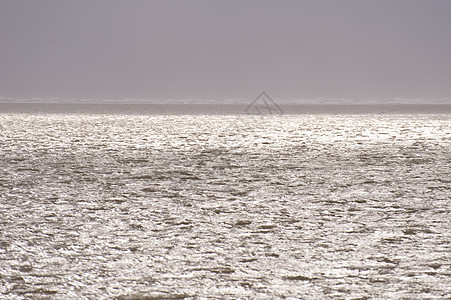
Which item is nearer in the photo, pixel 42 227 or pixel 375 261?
pixel 375 261

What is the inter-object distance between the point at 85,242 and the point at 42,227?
8.2 inches

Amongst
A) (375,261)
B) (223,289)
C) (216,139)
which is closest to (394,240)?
(375,261)

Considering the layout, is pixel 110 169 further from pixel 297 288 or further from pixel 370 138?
pixel 370 138

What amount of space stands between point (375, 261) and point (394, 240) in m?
0.18

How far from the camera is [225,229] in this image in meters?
1.39

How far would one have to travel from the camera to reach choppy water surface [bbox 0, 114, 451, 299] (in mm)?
999

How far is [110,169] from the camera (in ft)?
8.46

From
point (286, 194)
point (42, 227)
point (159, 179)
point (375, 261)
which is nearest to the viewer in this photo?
point (375, 261)

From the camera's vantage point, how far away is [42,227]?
4.64 ft

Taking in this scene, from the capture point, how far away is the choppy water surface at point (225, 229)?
999 millimetres

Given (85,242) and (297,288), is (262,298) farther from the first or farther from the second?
(85,242)

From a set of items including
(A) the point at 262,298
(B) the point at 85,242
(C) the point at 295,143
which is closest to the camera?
(A) the point at 262,298

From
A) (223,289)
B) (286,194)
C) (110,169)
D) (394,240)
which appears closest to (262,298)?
(223,289)

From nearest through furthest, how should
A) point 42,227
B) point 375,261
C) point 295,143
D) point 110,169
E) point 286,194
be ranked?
point 375,261 < point 42,227 < point 286,194 < point 110,169 < point 295,143
